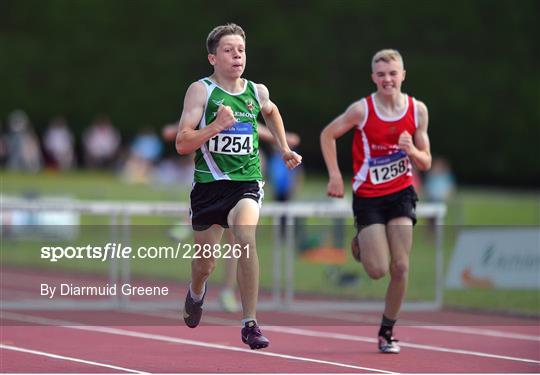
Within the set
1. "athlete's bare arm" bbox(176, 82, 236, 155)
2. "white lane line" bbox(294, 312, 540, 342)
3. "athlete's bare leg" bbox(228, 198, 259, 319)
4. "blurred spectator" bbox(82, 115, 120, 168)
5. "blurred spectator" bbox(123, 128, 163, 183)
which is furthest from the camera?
"blurred spectator" bbox(82, 115, 120, 168)

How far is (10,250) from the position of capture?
2022 centimetres

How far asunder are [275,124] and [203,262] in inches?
41.5

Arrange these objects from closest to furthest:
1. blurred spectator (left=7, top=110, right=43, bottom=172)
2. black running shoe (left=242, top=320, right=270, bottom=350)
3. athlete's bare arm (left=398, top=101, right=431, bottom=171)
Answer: black running shoe (left=242, top=320, right=270, bottom=350)
athlete's bare arm (left=398, top=101, right=431, bottom=171)
blurred spectator (left=7, top=110, right=43, bottom=172)

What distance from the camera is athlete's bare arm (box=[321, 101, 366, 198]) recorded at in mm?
9913

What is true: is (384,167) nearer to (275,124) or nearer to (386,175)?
(386,175)

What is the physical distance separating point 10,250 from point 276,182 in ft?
15.2

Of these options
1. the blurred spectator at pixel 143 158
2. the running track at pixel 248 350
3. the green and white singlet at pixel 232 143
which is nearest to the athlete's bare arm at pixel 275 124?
the green and white singlet at pixel 232 143

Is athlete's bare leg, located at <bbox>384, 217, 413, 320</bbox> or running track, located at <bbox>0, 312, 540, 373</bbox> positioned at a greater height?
athlete's bare leg, located at <bbox>384, 217, 413, 320</bbox>

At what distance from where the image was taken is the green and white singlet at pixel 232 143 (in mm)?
8844

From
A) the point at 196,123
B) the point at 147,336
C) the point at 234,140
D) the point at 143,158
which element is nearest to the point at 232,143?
the point at 234,140

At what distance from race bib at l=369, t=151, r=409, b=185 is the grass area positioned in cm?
425

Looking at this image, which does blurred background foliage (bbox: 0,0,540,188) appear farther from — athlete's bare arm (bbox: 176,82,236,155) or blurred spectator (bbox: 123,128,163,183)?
athlete's bare arm (bbox: 176,82,236,155)

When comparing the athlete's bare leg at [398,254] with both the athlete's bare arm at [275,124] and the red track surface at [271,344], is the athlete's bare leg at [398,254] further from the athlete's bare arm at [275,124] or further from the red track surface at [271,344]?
the athlete's bare arm at [275,124]

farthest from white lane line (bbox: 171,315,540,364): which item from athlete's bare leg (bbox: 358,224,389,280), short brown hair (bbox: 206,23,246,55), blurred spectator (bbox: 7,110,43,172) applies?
blurred spectator (bbox: 7,110,43,172)
